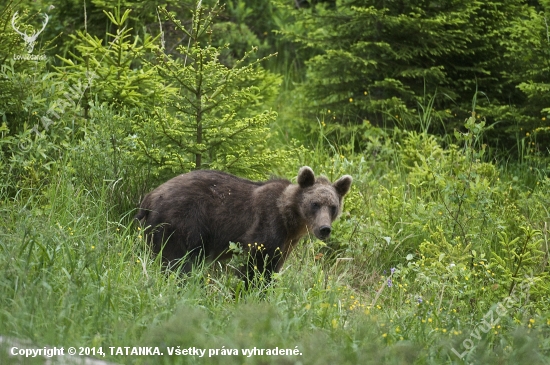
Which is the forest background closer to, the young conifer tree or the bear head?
the young conifer tree

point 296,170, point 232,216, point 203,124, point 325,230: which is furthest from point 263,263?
point 296,170

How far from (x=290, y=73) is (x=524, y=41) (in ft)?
16.0

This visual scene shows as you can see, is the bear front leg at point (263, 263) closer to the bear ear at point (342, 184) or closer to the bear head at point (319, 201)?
the bear head at point (319, 201)

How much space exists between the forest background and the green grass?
27 millimetres

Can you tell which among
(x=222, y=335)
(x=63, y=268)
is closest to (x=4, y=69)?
(x=63, y=268)

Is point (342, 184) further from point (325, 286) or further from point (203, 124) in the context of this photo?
point (203, 124)

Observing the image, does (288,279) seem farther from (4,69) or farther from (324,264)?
(4,69)

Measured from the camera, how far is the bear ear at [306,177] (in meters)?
7.61

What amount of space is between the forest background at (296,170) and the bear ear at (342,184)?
0.64m

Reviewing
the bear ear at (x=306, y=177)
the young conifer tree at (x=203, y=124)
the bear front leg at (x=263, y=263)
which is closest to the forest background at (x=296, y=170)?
the young conifer tree at (x=203, y=124)

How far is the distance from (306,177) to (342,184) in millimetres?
427

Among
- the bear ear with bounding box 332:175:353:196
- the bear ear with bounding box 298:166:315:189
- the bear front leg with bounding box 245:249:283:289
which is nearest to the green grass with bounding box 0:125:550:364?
the bear front leg with bounding box 245:249:283:289

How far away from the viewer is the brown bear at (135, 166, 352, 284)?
7.35 m

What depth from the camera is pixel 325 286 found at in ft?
23.7
